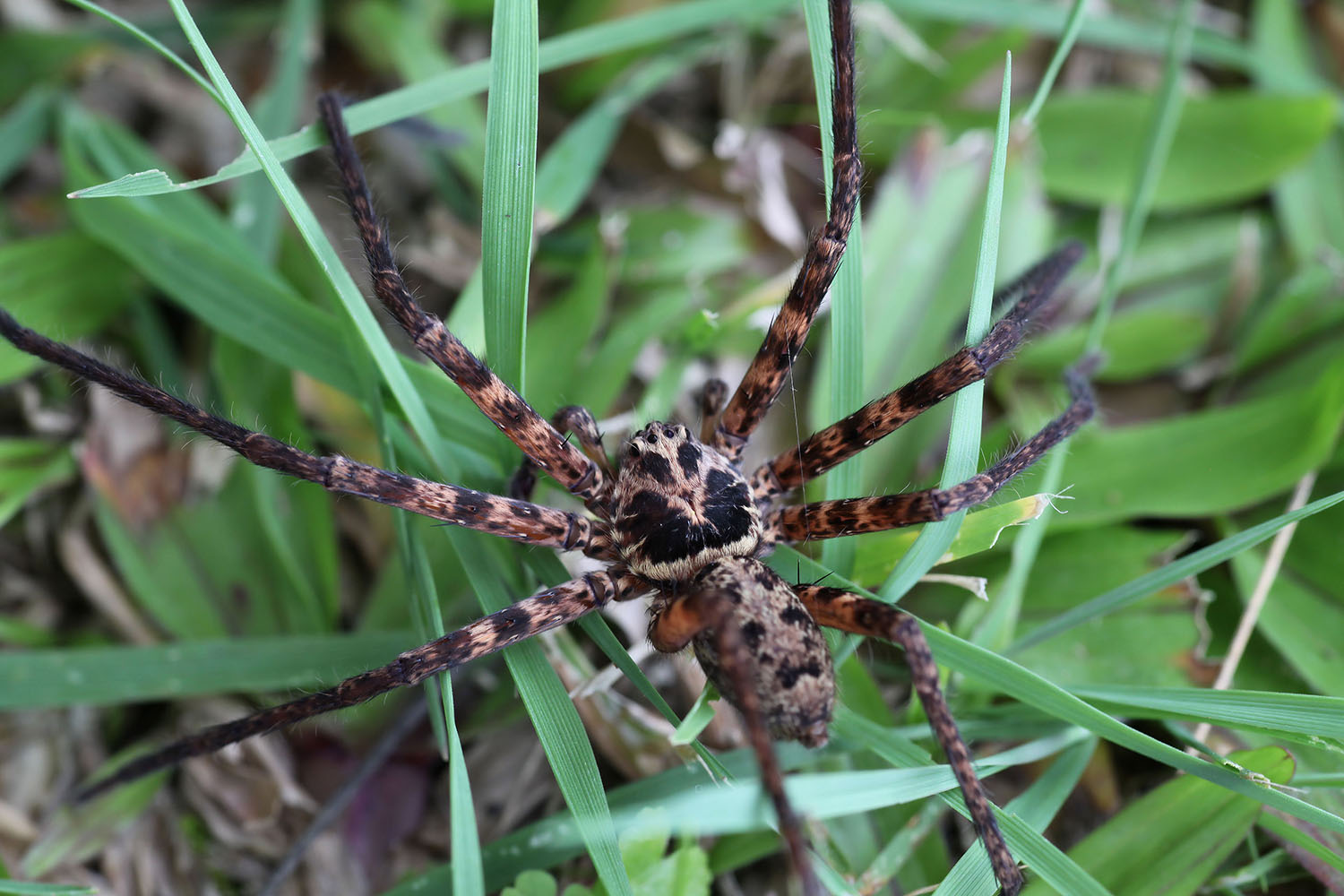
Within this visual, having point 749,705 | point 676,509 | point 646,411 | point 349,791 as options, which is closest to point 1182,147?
point 646,411

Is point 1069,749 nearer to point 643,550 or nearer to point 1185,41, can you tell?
point 643,550

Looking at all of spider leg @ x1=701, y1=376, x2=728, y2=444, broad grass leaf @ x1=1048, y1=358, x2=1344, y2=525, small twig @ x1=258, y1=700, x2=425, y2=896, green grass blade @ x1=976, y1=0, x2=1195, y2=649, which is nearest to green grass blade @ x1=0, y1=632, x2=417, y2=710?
small twig @ x1=258, y1=700, x2=425, y2=896

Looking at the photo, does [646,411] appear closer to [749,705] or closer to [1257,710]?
[749,705]

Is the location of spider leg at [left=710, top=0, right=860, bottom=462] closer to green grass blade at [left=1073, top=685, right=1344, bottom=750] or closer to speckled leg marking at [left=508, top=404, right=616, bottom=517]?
speckled leg marking at [left=508, top=404, right=616, bottom=517]

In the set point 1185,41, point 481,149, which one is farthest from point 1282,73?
point 481,149

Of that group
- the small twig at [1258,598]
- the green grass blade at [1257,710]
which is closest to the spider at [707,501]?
the green grass blade at [1257,710]

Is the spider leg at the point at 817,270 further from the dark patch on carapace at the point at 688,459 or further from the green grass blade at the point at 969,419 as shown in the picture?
the green grass blade at the point at 969,419

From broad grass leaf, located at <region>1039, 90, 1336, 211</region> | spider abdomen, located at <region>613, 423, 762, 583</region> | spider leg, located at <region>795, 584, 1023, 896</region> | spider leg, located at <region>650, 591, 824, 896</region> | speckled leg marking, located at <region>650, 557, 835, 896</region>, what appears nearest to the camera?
spider leg, located at <region>650, 591, 824, 896</region>
